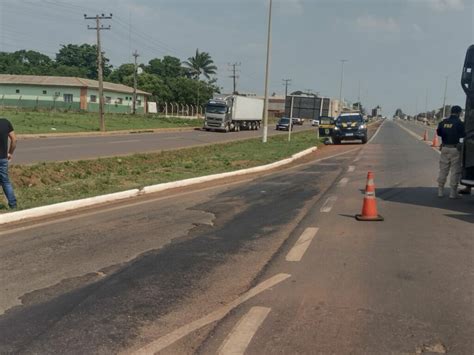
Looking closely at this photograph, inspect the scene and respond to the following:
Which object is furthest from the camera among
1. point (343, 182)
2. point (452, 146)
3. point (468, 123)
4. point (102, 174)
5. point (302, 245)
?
point (102, 174)

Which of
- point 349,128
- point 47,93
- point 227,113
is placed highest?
point 47,93

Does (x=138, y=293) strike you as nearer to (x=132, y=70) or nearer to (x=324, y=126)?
(x=324, y=126)

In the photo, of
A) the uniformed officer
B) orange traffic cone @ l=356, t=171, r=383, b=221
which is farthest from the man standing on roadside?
the uniformed officer

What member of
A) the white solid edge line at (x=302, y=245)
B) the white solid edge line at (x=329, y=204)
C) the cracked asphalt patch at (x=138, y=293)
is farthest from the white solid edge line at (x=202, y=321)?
the white solid edge line at (x=329, y=204)

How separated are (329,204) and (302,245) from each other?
3.69 metres

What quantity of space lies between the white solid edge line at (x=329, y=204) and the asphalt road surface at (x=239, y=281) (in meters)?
0.12

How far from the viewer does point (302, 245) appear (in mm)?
7137

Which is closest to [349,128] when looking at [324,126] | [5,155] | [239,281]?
[324,126]

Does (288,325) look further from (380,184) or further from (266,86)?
(266,86)

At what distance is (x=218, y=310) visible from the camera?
4715 mm

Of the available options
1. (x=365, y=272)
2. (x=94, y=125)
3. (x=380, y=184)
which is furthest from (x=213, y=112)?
(x=365, y=272)

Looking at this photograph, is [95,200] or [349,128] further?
[349,128]

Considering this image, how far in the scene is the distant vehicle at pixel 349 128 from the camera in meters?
34.4

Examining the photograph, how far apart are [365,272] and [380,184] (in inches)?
338
